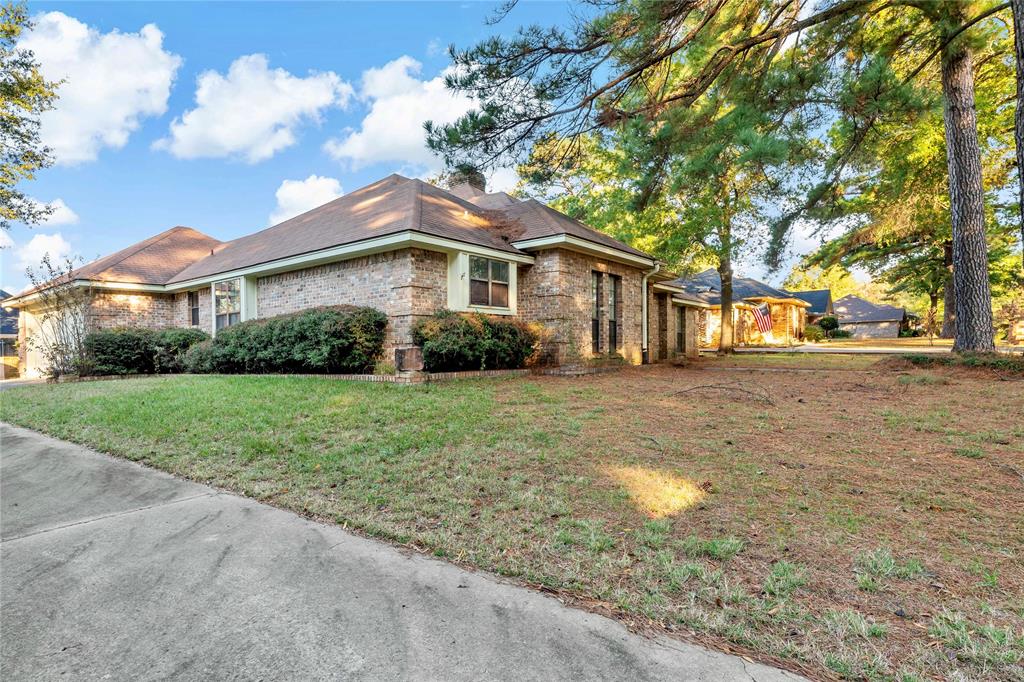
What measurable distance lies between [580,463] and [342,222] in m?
10.3

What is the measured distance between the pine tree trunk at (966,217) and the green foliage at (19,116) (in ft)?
84.9

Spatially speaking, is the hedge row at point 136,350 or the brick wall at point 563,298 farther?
the hedge row at point 136,350

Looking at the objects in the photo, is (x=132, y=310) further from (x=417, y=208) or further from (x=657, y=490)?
(x=657, y=490)

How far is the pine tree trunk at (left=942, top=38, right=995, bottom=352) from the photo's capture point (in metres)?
10.2

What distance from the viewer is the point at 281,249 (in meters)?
12.8

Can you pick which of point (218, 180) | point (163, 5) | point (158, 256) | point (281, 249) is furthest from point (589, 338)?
point (218, 180)

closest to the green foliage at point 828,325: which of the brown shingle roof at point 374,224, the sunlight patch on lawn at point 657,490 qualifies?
the brown shingle roof at point 374,224

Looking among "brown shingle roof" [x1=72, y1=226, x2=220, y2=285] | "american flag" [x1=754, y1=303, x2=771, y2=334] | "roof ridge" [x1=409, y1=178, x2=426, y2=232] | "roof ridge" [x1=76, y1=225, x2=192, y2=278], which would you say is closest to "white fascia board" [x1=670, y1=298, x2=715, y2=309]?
"american flag" [x1=754, y1=303, x2=771, y2=334]

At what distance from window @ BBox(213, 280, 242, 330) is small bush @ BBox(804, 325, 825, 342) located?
37.6 meters

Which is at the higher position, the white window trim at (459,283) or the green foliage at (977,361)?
the white window trim at (459,283)

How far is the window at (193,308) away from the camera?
16078mm

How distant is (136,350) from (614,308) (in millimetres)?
13499

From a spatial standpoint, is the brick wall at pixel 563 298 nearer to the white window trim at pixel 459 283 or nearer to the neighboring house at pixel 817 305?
the white window trim at pixel 459 283

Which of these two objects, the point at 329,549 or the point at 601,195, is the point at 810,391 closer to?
the point at 329,549
